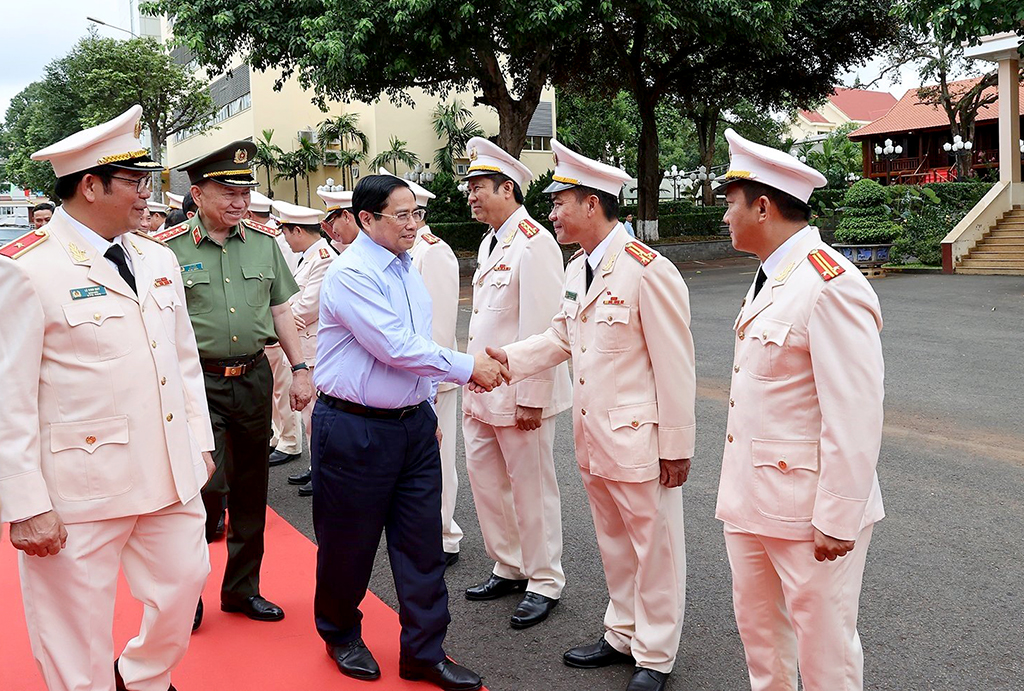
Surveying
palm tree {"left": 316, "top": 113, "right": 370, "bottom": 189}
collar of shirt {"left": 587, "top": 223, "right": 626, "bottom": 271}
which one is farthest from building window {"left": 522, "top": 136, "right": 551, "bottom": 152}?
collar of shirt {"left": 587, "top": 223, "right": 626, "bottom": 271}

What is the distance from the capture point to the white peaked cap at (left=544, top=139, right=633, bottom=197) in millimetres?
3398

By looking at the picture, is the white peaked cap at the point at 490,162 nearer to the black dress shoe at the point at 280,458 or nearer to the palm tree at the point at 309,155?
the black dress shoe at the point at 280,458

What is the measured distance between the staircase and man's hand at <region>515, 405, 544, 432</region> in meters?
17.4

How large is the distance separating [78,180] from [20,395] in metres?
0.70

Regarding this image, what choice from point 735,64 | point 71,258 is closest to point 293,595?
point 71,258

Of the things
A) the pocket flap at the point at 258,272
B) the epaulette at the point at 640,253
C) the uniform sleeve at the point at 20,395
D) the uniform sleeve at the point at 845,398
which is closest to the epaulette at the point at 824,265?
the uniform sleeve at the point at 845,398

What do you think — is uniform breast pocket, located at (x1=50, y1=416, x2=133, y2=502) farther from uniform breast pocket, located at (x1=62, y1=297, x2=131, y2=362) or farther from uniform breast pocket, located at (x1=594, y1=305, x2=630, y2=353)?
uniform breast pocket, located at (x1=594, y1=305, x2=630, y2=353)

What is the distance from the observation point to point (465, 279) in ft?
75.3

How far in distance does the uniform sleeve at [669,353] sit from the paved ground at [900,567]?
937mm

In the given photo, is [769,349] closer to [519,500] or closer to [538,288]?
[538,288]

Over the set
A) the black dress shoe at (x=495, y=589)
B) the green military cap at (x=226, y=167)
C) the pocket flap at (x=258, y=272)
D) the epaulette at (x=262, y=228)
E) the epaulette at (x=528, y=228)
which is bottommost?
the black dress shoe at (x=495, y=589)

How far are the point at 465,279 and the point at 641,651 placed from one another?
19945 mm

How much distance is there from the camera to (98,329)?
2.72 meters

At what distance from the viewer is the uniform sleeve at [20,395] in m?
2.53
